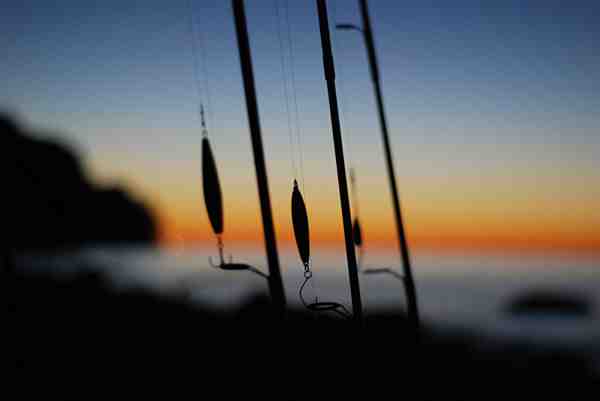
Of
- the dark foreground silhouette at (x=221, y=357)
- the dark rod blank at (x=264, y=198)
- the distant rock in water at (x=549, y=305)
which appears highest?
the dark rod blank at (x=264, y=198)

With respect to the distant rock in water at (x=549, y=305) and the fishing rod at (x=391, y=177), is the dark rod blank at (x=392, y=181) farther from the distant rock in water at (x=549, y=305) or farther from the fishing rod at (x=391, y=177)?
the distant rock in water at (x=549, y=305)

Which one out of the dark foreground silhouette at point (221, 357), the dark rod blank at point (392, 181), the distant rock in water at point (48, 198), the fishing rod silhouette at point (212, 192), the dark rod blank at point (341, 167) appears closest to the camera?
the fishing rod silhouette at point (212, 192)

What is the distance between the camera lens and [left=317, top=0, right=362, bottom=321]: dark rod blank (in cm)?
945

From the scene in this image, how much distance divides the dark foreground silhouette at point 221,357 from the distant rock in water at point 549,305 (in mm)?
54270

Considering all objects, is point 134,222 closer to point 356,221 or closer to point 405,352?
point 405,352

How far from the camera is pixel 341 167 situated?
9602 mm

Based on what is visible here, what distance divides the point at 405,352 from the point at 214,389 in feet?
38.4

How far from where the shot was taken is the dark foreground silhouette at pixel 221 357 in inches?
699

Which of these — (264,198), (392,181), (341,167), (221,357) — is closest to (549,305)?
(221,357)

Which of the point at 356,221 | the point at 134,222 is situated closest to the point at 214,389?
the point at 356,221

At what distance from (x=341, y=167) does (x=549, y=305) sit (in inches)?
4301

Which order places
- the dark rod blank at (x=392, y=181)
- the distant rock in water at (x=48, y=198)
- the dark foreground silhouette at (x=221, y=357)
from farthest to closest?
the distant rock in water at (x=48, y=198) → the dark foreground silhouette at (x=221, y=357) → the dark rod blank at (x=392, y=181)

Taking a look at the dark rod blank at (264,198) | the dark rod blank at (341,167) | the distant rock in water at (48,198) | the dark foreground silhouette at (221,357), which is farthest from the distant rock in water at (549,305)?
the dark rod blank at (264,198)

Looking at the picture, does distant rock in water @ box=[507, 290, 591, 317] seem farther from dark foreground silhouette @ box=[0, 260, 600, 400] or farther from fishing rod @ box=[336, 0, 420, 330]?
fishing rod @ box=[336, 0, 420, 330]
